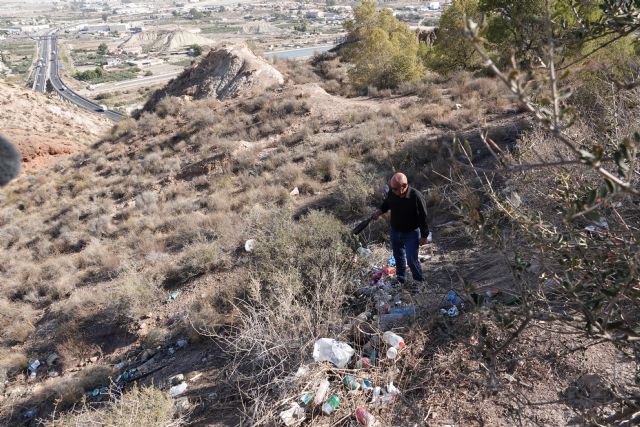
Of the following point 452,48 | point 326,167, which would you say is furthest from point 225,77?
point 326,167

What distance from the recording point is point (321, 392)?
3.41 m

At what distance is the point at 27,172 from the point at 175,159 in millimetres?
9861

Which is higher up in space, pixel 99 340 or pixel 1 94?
pixel 1 94

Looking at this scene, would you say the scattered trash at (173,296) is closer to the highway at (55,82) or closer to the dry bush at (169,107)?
the dry bush at (169,107)

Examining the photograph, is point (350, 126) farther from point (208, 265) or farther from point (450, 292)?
point (450, 292)

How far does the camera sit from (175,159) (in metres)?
14.3

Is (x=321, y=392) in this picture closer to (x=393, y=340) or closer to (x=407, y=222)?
(x=393, y=340)

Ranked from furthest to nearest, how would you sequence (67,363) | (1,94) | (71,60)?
(71,60) < (1,94) < (67,363)

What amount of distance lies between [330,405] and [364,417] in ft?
0.94

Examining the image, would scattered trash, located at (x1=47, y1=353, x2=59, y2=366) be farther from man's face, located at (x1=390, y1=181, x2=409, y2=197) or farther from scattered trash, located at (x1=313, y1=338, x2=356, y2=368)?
man's face, located at (x1=390, y1=181, x2=409, y2=197)

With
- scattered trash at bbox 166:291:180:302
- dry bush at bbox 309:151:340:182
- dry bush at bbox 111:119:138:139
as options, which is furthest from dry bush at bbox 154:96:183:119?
scattered trash at bbox 166:291:180:302

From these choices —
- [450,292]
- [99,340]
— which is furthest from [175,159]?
[450,292]

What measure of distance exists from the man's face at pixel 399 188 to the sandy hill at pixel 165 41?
104 metres

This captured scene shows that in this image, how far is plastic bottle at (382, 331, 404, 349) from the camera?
12.2 ft
